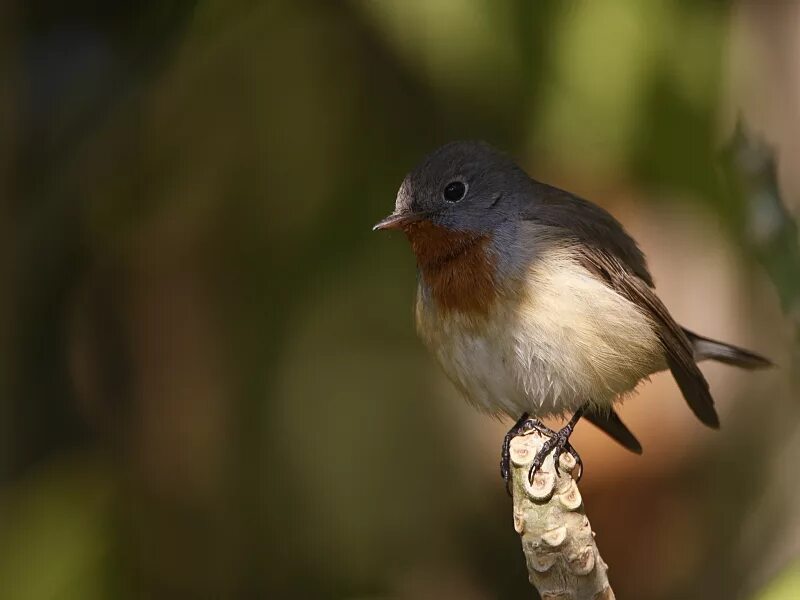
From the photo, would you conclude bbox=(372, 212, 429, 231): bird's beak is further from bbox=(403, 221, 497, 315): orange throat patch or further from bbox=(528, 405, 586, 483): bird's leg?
bbox=(528, 405, 586, 483): bird's leg

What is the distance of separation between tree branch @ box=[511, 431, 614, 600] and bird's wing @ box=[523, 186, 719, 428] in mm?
1365

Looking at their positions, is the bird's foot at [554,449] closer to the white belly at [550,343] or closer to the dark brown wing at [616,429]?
the white belly at [550,343]

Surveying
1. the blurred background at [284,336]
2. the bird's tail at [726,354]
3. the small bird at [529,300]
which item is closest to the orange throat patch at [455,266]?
the small bird at [529,300]

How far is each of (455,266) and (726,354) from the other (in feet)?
3.50

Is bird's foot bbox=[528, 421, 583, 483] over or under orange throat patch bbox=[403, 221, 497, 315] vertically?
under

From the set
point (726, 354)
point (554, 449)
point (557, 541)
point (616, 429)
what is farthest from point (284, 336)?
point (557, 541)

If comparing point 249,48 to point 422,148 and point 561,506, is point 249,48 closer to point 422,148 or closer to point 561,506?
point 422,148

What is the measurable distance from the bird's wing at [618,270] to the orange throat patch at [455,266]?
25 centimetres

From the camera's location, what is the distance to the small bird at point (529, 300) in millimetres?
3412

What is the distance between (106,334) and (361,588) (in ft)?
4.79

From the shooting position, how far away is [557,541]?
2.19 meters

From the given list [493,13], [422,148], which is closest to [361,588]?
[422,148]

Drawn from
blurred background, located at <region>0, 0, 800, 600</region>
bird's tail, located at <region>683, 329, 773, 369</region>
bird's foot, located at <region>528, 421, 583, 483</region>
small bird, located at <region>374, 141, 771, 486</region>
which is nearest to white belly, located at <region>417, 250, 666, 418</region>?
small bird, located at <region>374, 141, 771, 486</region>

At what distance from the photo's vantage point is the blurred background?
4180mm
